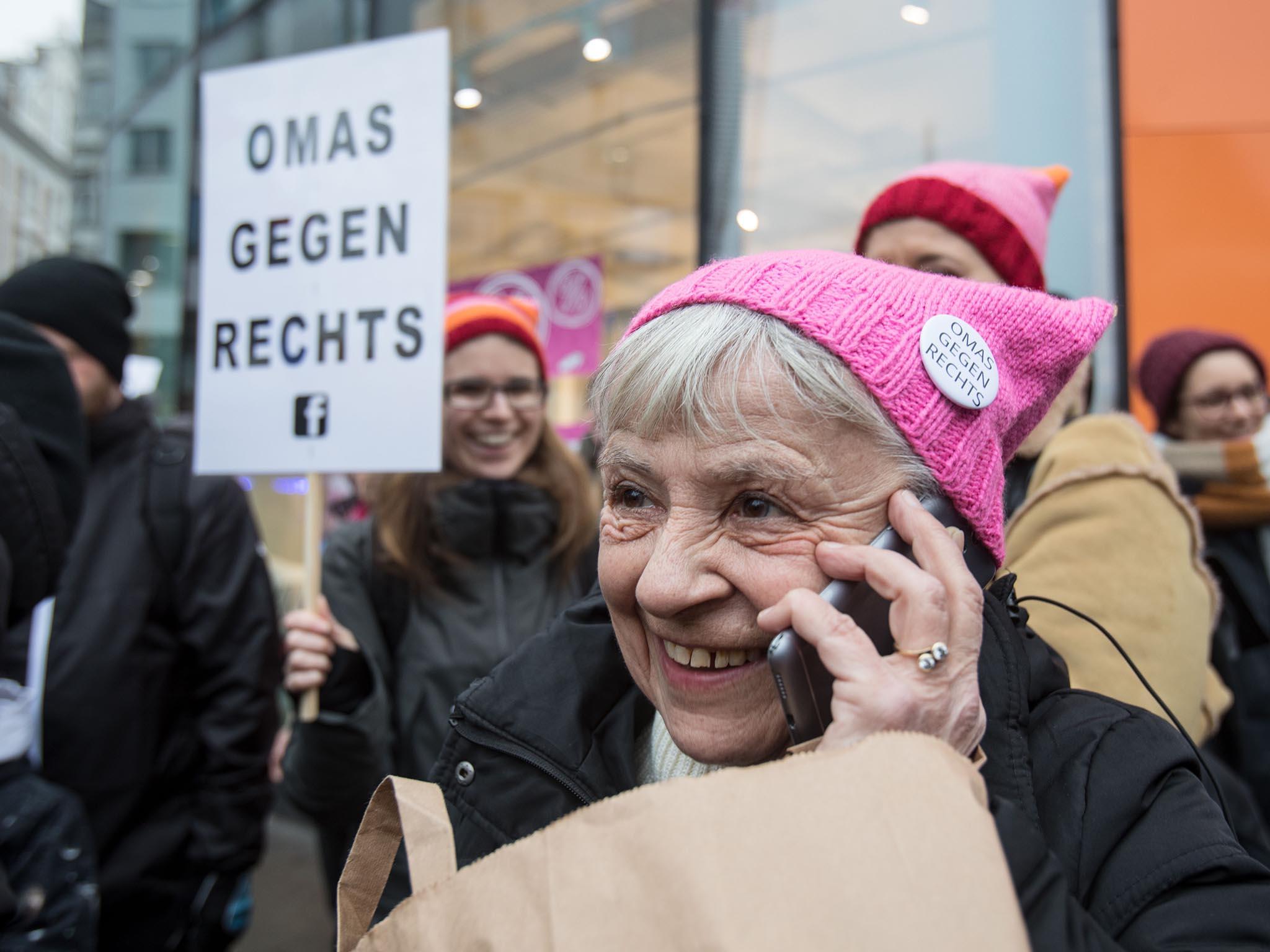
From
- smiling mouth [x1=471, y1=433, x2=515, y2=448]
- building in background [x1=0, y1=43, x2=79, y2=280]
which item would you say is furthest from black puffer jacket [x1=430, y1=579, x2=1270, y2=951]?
building in background [x1=0, y1=43, x2=79, y2=280]

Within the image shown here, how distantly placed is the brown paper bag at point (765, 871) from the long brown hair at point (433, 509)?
1.99 meters

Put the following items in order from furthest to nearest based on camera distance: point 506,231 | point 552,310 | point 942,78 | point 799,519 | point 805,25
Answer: point 506,231
point 552,310
point 805,25
point 942,78
point 799,519

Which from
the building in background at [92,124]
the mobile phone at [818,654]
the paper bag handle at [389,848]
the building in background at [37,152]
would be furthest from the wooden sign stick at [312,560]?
the building in background at [37,152]

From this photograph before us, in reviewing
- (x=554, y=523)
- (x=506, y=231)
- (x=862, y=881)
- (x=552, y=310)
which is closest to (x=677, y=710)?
(x=862, y=881)

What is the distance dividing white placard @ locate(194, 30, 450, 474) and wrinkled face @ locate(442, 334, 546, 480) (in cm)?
54

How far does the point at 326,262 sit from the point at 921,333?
1.98 meters

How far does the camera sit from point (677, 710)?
1.26 metres

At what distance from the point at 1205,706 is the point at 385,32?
7852 millimetres

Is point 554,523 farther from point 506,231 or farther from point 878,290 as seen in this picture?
point 506,231

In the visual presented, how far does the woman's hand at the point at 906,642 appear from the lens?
0.96 metres

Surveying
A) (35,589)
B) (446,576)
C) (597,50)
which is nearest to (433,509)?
(446,576)

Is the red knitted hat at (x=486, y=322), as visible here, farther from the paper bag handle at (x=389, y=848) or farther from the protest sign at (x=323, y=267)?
the paper bag handle at (x=389, y=848)

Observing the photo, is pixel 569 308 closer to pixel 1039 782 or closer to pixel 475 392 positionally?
pixel 475 392

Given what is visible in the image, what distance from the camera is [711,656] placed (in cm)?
124
